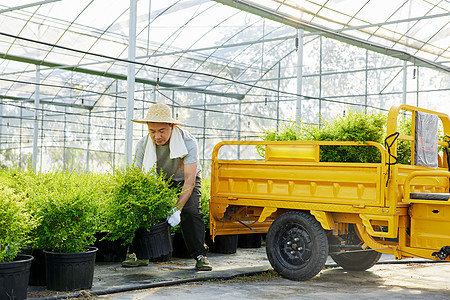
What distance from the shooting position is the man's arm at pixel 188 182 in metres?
5.31

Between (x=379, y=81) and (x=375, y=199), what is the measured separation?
49.6 feet

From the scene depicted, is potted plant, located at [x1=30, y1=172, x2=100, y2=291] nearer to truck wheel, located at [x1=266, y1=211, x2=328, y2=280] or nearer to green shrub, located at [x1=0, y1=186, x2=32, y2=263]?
green shrub, located at [x1=0, y1=186, x2=32, y2=263]

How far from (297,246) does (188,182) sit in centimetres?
120

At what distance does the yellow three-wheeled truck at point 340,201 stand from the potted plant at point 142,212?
0.96m

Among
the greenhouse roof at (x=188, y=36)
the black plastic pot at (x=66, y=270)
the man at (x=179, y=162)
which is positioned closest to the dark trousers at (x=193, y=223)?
the man at (x=179, y=162)

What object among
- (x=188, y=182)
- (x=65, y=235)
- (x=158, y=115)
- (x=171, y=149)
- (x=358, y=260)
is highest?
(x=158, y=115)

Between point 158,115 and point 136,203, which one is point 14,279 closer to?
point 136,203

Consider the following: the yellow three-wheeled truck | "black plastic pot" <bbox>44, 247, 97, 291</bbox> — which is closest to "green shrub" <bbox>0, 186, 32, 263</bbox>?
"black plastic pot" <bbox>44, 247, 97, 291</bbox>

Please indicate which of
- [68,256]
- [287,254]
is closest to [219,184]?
[287,254]

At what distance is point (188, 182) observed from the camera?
17.6ft

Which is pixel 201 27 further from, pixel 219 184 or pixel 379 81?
pixel 219 184

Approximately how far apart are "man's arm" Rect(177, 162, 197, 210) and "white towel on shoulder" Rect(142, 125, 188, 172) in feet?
0.46

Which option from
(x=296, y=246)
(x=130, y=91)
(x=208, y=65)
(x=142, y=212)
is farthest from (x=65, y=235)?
(x=208, y=65)

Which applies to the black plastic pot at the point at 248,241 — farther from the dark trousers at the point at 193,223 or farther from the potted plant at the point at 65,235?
the potted plant at the point at 65,235
